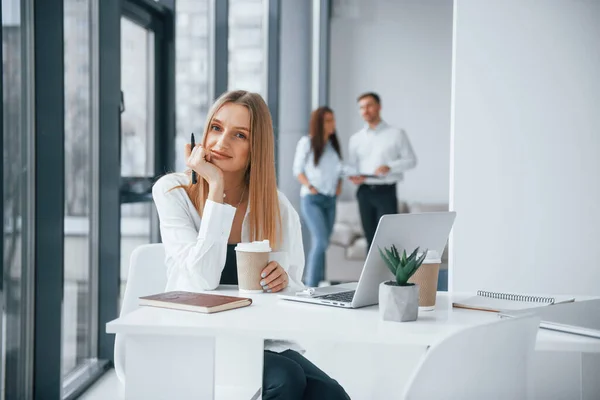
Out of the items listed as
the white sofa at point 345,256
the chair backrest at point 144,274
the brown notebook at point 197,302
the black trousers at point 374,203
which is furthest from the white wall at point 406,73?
the brown notebook at point 197,302

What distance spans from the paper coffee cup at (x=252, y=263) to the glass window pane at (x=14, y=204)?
0.98m

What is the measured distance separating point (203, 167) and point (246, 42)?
413cm

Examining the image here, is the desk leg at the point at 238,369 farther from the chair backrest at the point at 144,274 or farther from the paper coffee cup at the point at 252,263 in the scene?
the chair backrest at the point at 144,274

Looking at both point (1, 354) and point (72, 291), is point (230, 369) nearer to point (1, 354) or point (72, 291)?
point (1, 354)

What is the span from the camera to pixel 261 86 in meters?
5.91

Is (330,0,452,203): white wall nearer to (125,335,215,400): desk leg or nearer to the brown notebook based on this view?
the brown notebook

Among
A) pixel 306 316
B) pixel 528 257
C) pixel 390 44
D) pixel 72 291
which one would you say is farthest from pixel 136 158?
pixel 390 44

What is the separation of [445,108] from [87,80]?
5258mm

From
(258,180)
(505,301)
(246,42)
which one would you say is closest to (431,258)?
(505,301)

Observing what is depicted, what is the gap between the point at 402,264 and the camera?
4.77 feet

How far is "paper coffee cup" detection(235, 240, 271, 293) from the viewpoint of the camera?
177cm

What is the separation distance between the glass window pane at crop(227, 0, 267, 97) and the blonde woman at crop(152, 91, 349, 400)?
12.6ft

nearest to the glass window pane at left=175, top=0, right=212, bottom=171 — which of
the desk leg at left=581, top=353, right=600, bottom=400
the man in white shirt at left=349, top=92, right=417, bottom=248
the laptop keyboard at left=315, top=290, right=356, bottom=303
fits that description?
the man in white shirt at left=349, top=92, right=417, bottom=248

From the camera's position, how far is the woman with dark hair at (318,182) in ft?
18.4
